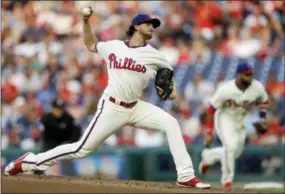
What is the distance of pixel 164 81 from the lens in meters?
8.42

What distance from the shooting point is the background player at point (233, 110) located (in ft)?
38.1

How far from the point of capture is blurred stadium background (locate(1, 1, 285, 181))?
51.2 ft

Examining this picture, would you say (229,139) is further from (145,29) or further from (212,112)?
(145,29)

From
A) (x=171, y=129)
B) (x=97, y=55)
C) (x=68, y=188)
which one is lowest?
(x=68, y=188)

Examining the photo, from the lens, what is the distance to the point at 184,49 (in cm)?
1775

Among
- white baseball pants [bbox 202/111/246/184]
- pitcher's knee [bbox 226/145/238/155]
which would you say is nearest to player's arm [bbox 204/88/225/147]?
white baseball pants [bbox 202/111/246/184]

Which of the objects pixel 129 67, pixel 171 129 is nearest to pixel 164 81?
pixel 129 67

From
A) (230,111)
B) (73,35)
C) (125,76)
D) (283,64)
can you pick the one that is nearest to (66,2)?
(73,35)

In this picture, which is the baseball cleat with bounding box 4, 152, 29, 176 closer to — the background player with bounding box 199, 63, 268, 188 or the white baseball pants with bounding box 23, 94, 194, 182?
the white baseball pants with bounding box 23, 94, 194, 182

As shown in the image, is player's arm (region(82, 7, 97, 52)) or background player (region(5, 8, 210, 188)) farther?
player's arm (region(82, 7, 97, 52))

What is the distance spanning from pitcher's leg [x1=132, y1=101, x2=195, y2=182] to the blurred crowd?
22.5 feet

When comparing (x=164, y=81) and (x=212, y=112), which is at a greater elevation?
(x=164, y=81)

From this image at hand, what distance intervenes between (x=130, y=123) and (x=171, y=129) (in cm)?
45

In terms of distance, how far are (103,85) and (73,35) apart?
2883 mm
